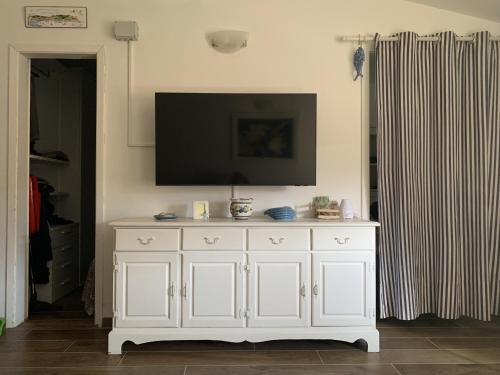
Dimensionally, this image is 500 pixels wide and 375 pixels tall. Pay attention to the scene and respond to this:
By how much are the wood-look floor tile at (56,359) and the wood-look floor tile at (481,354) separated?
2.19 metres

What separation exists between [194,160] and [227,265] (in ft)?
2.64

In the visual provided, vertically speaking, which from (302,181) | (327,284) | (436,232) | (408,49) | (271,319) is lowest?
(271,319)

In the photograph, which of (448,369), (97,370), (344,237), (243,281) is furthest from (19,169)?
(448,369)

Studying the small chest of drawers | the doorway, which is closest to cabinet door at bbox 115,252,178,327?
the doorway

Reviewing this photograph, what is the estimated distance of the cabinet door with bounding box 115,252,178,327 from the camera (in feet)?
7.60

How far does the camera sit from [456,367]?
85.2 inches

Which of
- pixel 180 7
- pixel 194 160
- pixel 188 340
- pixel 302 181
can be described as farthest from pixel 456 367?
pixel 180 7

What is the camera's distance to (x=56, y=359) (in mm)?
2236

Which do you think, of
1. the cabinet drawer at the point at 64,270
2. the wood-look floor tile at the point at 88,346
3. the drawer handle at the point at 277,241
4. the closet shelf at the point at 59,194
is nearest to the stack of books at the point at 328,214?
the drawer handle at the point at 277,241

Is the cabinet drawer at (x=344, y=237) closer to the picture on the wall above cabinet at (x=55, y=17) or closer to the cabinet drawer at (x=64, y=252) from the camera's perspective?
the picture on the wall above cabinet at (x=55, y=17)

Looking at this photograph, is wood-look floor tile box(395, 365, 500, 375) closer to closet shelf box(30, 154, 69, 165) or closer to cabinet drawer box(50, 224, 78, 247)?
cabinet drawer box(50, 224, 78, 247)

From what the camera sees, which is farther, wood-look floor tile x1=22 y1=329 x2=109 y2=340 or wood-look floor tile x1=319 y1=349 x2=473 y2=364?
wood-look floor tile x1=22 y1=329 x2=109 y2=340

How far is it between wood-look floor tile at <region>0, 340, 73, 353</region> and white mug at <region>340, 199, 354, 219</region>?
211cm

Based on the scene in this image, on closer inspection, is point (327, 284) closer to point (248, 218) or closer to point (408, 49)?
point (248, 218)
